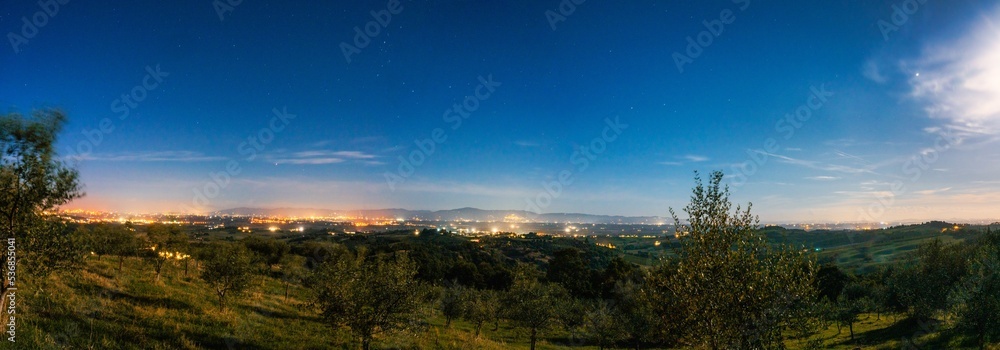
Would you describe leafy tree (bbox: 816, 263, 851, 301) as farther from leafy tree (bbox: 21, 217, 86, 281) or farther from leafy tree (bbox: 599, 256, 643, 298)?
leafy tree (bbox: 21, 217, 86, 281)

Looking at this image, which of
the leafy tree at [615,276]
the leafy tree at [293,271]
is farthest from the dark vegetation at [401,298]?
the leafy tree at [615,276]

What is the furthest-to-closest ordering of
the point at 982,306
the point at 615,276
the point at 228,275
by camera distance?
the point at 615,276, the point at 228,275, the point at 982,306

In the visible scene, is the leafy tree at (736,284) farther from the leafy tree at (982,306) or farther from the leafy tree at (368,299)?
the leafy tree at (982,306)

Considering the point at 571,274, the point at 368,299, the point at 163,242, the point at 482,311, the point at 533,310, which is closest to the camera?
the point at 368,299

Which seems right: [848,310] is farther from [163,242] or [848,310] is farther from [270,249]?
[270,249]

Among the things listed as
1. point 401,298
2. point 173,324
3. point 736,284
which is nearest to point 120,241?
point 173,324

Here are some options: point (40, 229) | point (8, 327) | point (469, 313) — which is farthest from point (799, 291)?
point (469, 313)
